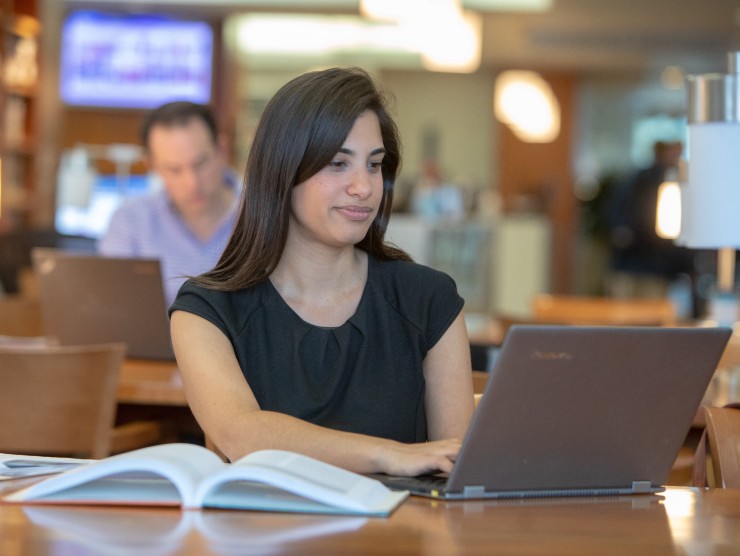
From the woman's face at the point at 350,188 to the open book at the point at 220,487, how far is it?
0.57 metres

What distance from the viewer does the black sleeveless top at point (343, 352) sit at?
1.87 meters

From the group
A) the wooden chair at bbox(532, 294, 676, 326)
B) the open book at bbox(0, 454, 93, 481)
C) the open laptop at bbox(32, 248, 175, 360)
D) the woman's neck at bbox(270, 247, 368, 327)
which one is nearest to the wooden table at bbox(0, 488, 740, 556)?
the open book at bbox(0, 454, 93, 481)

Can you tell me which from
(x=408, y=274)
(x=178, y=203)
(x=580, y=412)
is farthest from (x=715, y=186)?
(x=178, y=203)

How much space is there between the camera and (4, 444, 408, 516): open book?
4.19ft

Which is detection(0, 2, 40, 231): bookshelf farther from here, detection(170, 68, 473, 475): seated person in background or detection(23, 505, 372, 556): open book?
detection(23, 505, 372, 556): open book

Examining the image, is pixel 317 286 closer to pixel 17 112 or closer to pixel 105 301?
pixel 105 301

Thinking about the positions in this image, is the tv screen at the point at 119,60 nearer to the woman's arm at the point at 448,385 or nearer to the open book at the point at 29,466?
the woman's arm at the point at 448,385

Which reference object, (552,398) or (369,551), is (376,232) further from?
(369,551)

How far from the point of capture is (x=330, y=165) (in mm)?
1876

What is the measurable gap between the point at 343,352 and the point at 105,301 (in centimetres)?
125

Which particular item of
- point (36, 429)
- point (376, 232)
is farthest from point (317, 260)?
point (36, 429)

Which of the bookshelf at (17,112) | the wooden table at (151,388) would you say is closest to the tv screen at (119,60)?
the bookshelf at (17,112)

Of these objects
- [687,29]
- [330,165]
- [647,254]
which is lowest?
[647,254]

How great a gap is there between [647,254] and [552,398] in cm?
903
